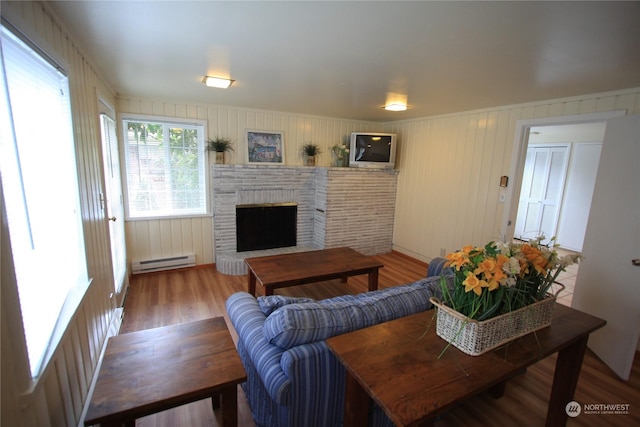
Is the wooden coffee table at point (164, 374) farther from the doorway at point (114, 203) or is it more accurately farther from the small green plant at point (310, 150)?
the small green plant at point (310, 150)

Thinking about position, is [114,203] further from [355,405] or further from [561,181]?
[561,181]

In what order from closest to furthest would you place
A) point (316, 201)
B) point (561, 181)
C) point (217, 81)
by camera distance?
point (217, 81) → point (316, 201) → point (561, 181)

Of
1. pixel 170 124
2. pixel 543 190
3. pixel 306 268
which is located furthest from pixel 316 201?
pixel 543 190

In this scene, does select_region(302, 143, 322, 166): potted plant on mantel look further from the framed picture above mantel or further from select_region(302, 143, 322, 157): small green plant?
the framed picture above mantel

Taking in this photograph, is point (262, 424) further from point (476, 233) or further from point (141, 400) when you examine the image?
point (476, 233)

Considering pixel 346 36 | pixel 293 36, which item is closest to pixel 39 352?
pixel 293 36

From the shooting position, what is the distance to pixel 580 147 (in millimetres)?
5242

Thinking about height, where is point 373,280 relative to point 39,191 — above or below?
below

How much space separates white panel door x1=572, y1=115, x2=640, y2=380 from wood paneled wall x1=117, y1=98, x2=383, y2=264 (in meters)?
3.35

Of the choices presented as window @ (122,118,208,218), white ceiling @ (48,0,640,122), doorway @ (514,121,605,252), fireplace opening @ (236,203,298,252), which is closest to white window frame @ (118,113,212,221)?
window @ (122,118,208,218)

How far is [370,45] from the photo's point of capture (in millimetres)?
1782

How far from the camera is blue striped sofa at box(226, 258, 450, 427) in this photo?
1.35 m

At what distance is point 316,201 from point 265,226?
889 millimetres

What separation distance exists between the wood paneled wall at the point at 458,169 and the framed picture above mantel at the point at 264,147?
1.98 meters
